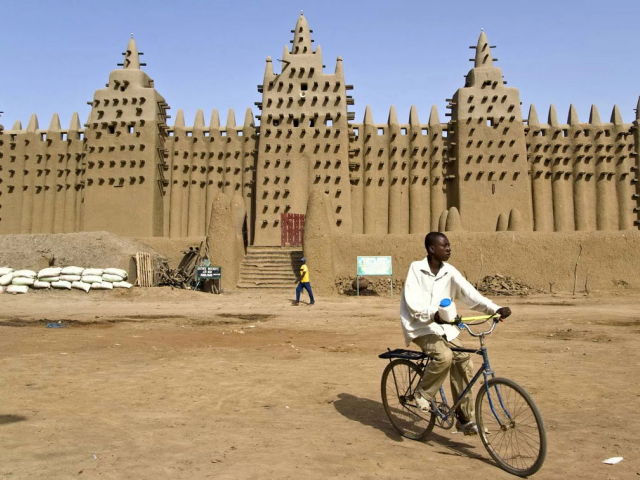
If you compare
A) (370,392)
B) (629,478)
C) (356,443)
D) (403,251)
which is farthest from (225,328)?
(403,251)

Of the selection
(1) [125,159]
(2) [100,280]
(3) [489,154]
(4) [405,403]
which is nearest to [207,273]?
(2) [100,280]

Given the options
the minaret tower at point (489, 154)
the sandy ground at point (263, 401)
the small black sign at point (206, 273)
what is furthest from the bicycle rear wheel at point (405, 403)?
the minaret tower at point (489, 154)

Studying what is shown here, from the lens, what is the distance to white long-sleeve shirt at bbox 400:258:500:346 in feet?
12.5

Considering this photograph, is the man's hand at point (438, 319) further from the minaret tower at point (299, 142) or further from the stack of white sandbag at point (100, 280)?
the minaret tower at point (299, 142)

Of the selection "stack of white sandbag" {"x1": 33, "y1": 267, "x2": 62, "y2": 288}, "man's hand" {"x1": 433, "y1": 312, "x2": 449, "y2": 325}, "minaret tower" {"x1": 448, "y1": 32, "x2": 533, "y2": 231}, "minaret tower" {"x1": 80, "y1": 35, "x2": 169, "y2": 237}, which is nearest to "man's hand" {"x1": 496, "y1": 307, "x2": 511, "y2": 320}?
"man's hand" {"x1": 433, "y1": 312, "x2": 449, "y2": 325}

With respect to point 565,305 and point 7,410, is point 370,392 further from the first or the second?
point 565,305

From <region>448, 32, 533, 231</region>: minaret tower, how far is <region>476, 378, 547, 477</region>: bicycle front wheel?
2455 centimetres

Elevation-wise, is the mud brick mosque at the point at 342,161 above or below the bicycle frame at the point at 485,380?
above

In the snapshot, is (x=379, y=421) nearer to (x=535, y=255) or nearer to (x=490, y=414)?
(x=490, y=414)

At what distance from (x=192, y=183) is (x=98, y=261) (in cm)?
1217

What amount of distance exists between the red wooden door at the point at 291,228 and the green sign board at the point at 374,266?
813cm

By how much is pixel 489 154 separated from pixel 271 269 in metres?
14.1

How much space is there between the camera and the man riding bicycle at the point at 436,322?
12.3 feet

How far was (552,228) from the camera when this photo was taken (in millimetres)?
28750
